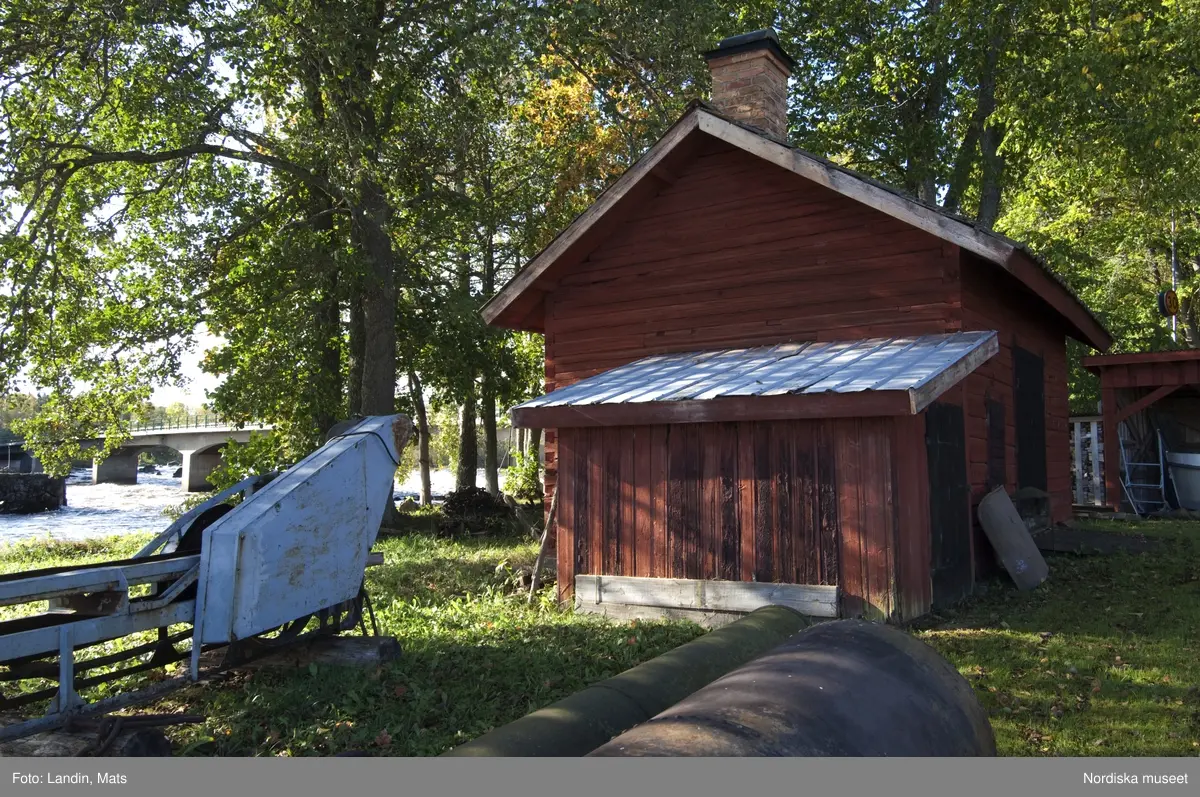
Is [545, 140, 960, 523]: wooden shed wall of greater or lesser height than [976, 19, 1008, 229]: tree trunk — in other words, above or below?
below

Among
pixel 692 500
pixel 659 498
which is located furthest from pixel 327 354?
pixel 692 500

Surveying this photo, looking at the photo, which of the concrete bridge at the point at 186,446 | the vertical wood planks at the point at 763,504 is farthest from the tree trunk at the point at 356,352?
the concrete bridge at the point at 186,446

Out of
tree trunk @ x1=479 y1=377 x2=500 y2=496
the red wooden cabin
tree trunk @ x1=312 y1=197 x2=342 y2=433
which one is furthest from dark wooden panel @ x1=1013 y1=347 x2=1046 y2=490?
tree trunk @ x1=479 y1=377 x2=500 y2=496

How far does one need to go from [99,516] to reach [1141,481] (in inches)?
1416

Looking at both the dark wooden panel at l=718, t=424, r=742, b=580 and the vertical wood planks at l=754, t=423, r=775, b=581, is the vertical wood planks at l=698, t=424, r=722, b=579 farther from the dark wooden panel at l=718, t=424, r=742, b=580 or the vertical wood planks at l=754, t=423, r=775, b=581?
the vertical wood planks at l=754, t=423, r=775, b=581

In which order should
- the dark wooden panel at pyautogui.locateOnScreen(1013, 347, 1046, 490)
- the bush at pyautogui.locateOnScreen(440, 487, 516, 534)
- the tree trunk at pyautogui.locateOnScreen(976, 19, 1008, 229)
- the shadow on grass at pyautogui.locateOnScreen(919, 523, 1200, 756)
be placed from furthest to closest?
1. the tree trunk at pyautogui.locateOnScreen(976, 19, 1008, 229)
2. the bush at pyautogui.locateOnScreen(440, 487, 516, 534)
3. the dark wooden panel at pyautogui.locateOnScreen(1013, 347, 1046, 490)
4. the shadow on grass at pyautogui.locateOnScreen(919, 523, 1200, 756)

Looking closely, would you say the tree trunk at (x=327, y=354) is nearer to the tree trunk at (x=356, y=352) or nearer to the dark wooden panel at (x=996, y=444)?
the tree trunk at (x=356, y=352)

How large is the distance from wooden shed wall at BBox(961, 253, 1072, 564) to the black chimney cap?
420 cm

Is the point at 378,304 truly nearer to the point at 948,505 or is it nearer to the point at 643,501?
the point at 643,501

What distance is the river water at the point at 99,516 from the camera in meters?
26.6

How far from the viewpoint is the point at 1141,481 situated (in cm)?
1830

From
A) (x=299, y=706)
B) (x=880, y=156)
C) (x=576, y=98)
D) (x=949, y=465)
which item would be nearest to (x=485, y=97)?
(x=576, y=98)

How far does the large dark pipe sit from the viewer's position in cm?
282

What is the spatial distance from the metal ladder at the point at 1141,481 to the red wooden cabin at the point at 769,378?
6.22m
